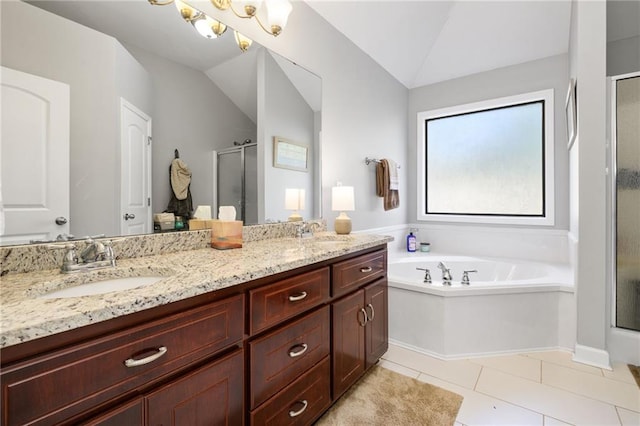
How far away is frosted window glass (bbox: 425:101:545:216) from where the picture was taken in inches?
121

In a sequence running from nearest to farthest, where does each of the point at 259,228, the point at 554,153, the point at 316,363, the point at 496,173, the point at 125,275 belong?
the point at 125,275, the point at 316,363, the point at 259,228, the point at 554,153, the point at 496,173

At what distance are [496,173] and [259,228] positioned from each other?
108 inches

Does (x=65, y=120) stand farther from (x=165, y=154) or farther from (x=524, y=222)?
(x=524, y=222)

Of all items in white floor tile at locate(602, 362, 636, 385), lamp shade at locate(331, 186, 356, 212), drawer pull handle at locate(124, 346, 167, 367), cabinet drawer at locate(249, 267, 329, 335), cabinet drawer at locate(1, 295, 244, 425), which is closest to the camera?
cabinet drawer at locate(1, 295, 244, 425)

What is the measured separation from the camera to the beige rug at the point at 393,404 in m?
1.50

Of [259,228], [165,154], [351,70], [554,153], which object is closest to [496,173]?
[554,153]

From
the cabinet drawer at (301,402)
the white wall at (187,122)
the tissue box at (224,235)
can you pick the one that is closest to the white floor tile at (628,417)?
the cabinet drawer at (301,402)

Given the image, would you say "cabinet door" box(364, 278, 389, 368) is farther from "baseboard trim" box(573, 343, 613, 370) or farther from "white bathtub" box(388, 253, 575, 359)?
"baseboard trim" box(573, 343, 613, 370)

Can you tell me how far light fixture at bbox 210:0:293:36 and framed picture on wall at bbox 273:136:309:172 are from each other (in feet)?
2.10

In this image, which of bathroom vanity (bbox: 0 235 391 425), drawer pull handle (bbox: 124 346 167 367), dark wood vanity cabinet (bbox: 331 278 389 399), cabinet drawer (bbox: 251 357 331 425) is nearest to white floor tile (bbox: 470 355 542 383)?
dark wood vanity cabinet (bbox: 331 278 389 399)

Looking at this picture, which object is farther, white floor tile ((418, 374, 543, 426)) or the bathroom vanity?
white floor tile ((418, 374, 543, 426))

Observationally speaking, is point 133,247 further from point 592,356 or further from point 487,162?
point 487,162

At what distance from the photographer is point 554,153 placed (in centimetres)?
292

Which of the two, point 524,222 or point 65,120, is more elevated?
point 65,120
